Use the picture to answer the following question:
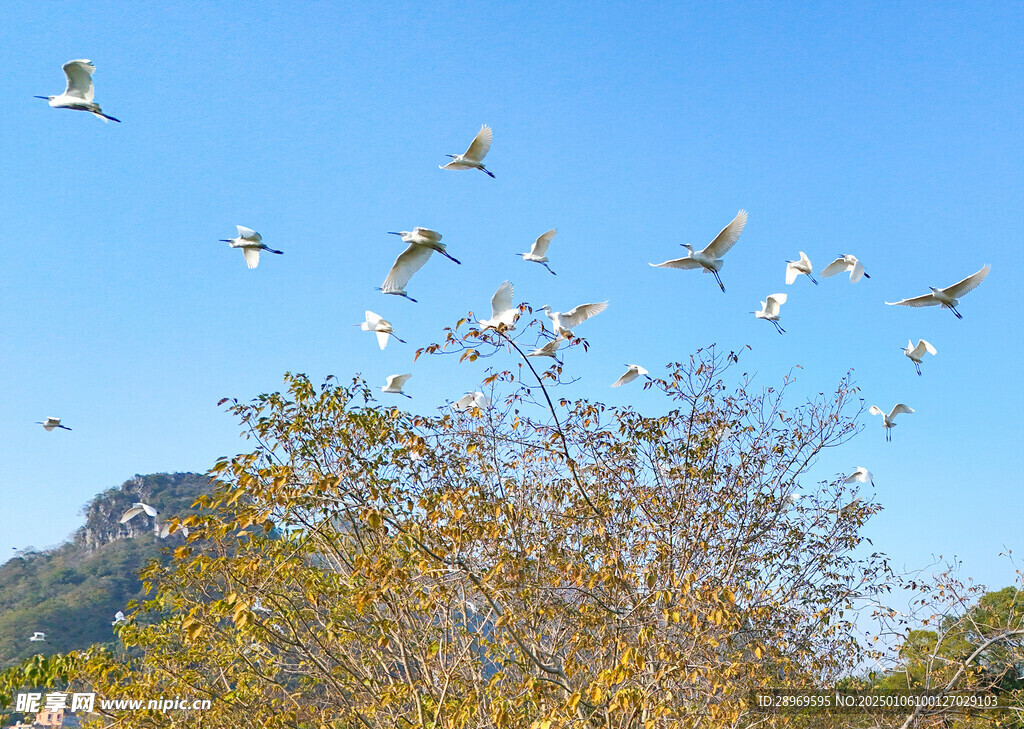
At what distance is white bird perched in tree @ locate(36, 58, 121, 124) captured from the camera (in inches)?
237

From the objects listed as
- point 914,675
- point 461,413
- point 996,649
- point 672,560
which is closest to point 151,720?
point 461,413

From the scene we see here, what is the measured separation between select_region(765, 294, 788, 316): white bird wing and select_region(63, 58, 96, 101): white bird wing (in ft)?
19.1

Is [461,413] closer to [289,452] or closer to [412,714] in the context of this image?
[289,452]

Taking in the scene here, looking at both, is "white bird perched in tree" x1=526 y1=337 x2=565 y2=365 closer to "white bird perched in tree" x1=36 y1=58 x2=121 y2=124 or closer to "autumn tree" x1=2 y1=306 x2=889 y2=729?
"autumn tree" x1=2 y1=306 x2=889 y2=729

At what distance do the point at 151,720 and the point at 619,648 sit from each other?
350 centimetres

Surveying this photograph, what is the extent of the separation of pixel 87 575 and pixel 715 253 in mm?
29379

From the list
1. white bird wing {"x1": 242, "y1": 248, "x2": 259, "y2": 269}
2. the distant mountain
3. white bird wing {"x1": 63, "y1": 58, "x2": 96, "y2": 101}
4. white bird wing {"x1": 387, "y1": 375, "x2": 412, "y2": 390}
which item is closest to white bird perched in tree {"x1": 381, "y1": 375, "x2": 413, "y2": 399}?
white bird wing {"x1": 387, "y1": 375, "x2": 412, "y2": 390}

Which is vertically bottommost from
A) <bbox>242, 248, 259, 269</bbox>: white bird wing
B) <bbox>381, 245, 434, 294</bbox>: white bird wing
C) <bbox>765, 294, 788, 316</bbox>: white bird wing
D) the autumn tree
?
the autumn tree

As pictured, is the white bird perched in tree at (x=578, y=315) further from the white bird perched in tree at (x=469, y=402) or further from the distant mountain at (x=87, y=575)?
the distant mountain at (x=87, y=575)

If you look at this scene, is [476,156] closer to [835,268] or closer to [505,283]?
[505,283]

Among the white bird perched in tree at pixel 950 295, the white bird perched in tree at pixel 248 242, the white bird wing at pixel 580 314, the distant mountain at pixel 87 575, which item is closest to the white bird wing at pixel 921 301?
the white bird perched in tree at pixel 950 295

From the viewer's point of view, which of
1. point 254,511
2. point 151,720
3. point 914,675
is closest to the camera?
point 254,511

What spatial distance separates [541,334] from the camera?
184 inches

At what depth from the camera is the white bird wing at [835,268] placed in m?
7.66
